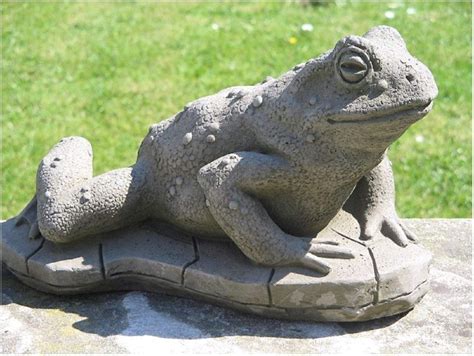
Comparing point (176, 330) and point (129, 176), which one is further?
point (129, 176)

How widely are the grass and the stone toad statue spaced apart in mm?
1860

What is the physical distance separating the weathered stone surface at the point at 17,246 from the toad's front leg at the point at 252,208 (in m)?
0.77

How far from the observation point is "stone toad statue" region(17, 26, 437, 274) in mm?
2637

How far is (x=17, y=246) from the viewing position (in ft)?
10.4

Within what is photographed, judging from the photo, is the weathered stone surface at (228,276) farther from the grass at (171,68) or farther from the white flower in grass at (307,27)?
the white flower in grass at (307,27)

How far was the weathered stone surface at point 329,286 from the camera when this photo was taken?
2.79m

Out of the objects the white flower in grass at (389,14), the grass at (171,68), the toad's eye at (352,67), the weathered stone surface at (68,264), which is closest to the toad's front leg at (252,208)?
the toad's eye at (352,67)

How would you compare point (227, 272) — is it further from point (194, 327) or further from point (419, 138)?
point (419, 138)

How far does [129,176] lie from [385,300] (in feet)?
3.44

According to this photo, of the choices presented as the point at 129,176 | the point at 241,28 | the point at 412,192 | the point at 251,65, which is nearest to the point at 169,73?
the point at 251,65

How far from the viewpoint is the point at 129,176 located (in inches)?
121

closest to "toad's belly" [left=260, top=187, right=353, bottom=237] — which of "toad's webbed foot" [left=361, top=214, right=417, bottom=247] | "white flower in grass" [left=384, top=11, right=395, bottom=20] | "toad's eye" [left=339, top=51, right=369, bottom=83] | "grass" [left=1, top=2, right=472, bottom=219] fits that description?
"toad's webbed foot" [left=361, top=214, right=417, bottom=247]

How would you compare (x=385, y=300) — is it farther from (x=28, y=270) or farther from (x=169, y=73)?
(x=169, y=73)

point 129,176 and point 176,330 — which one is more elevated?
point 129,176
